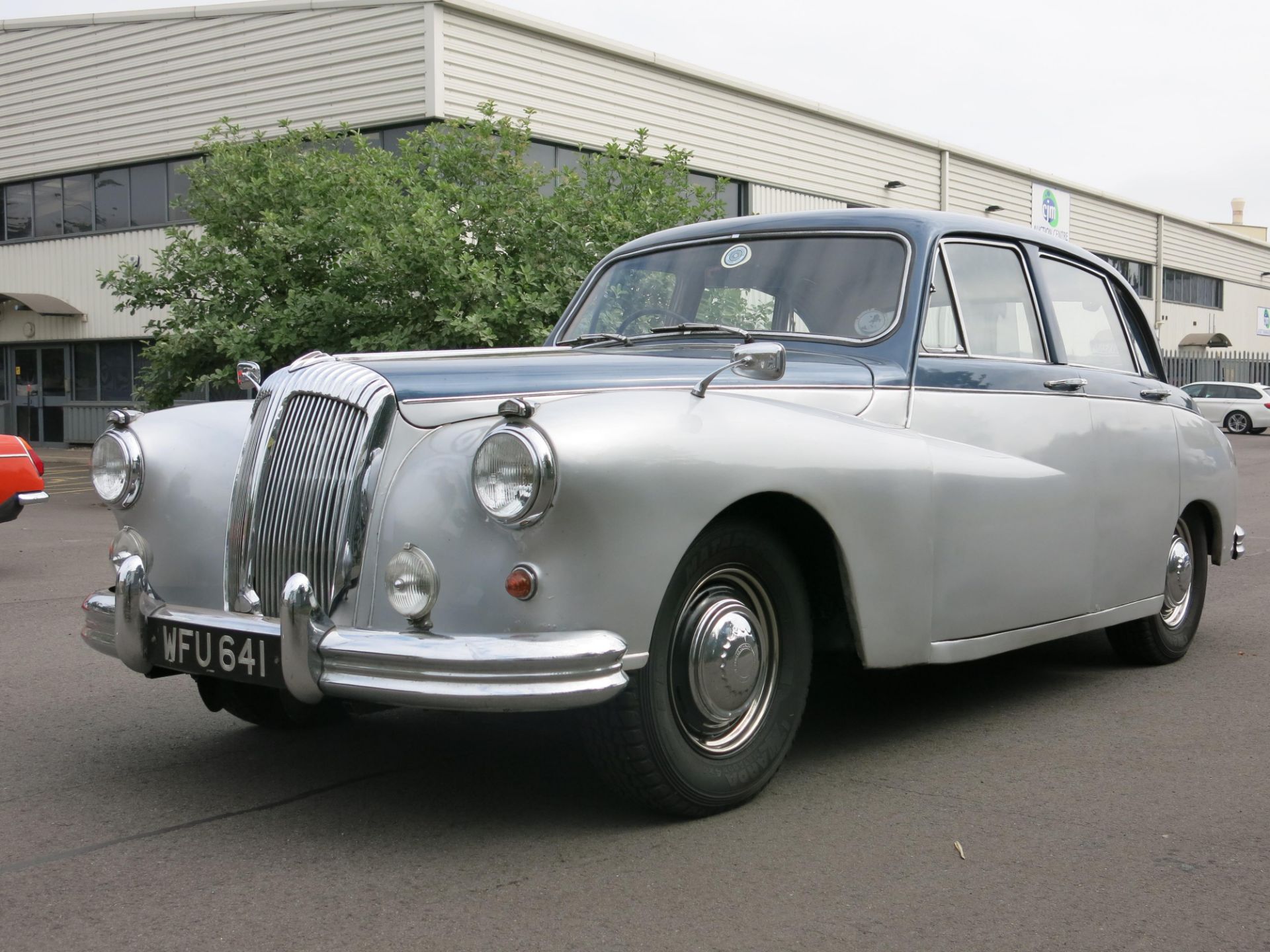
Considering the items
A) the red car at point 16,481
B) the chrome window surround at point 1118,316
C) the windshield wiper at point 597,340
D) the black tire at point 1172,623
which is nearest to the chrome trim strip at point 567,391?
the windshield wiper at point 597,340

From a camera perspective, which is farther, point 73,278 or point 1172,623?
point 73,278

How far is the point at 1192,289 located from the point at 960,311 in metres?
45.8

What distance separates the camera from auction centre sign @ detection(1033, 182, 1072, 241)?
3559cm

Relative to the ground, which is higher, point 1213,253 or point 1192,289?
point 1213,253

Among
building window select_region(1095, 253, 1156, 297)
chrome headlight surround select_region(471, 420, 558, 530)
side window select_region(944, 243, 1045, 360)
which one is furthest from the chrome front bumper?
building window select_region(1095, 253, 1156, 297)

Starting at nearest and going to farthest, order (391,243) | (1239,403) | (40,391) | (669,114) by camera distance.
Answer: (391,243)
(669,114)
(40,391)
(1239,403)

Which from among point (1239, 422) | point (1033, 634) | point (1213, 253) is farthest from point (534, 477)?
point (1213, 253)

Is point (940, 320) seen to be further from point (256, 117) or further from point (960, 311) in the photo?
point (256, 117)

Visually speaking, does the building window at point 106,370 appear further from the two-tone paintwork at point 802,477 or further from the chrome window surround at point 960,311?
the chrome window surround at point 960,311

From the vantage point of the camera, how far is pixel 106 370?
1021 inches

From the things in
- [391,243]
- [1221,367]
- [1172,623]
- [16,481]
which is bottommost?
[1172,623]

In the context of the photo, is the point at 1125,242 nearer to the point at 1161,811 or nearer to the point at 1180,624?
the point at 1180,624

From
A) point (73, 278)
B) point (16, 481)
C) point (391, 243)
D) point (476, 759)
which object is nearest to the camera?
point (476, 759)

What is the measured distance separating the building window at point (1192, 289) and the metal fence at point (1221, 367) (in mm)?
1930
